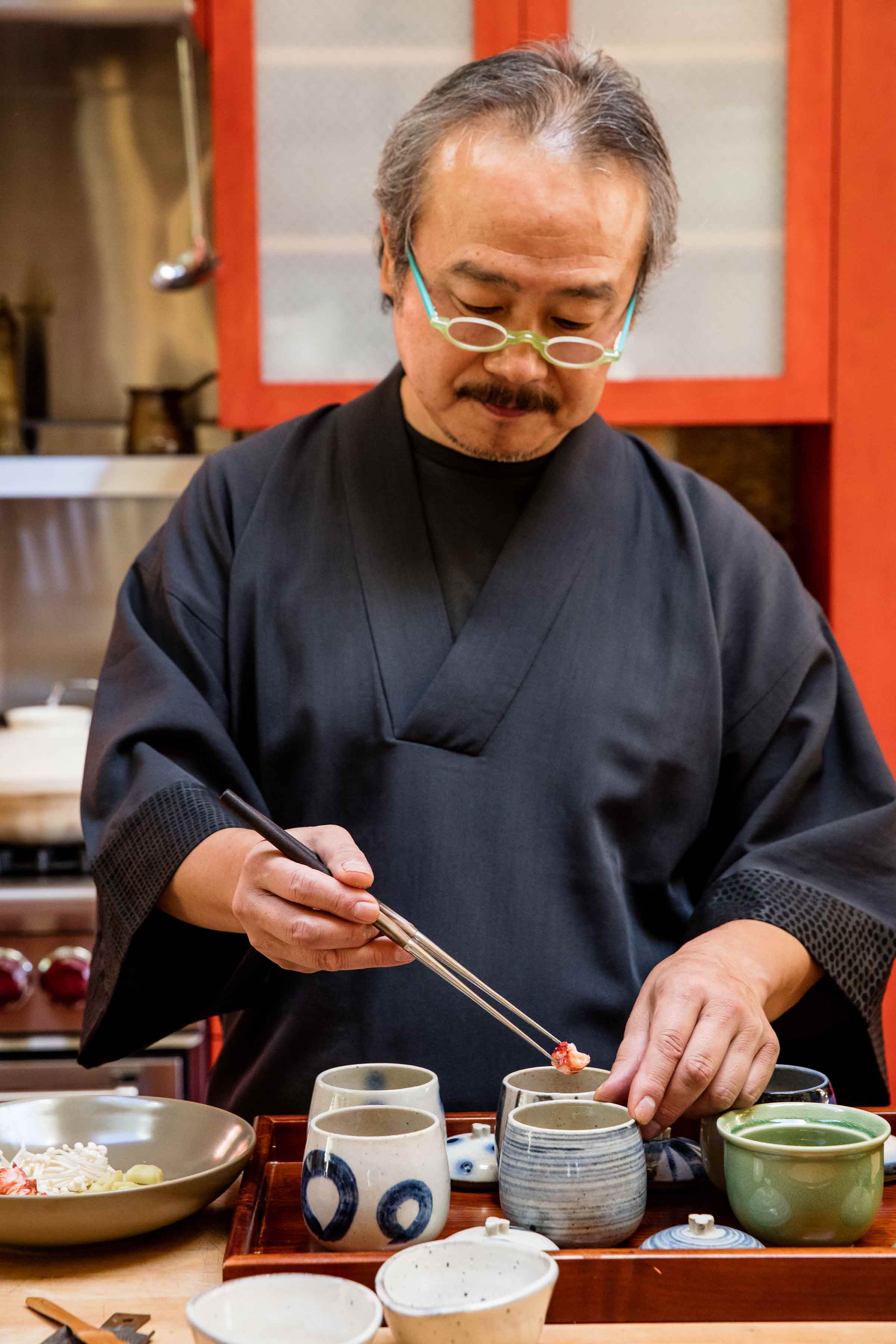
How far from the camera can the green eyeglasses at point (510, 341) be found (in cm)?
123

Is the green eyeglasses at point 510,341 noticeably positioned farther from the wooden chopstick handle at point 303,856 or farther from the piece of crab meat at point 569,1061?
the piece of crab meat at point 569,1061

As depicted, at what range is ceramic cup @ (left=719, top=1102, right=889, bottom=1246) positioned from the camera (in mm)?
810

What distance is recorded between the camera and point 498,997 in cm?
96

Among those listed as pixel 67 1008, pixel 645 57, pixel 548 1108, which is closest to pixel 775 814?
pixel 548 1108

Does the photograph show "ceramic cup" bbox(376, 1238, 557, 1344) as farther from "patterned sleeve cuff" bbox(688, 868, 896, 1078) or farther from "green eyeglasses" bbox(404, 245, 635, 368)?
"green eyeglasses" bbox(404, 245, 635, 368)

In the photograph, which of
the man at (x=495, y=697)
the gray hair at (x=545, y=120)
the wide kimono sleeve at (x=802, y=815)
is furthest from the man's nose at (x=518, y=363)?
the wide kimono sleeve at (x=802, y=815)

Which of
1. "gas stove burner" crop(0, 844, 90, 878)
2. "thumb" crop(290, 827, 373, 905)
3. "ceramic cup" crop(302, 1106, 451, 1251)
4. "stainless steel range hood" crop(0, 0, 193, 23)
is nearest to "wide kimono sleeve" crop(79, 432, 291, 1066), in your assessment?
"thumb" crop(290, 827, 373, 905)

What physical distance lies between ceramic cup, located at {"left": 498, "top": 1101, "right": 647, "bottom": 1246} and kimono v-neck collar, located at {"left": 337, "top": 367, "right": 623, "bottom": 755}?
0.50 metres

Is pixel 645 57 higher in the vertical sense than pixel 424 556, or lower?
higher

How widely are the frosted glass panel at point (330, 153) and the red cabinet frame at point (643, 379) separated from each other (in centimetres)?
2

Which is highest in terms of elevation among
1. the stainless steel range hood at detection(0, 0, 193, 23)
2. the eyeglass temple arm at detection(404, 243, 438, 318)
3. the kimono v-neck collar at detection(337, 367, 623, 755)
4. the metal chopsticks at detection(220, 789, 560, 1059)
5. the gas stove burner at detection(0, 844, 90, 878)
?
the stainless steel range hood at detection(0, 0, 193, 23)

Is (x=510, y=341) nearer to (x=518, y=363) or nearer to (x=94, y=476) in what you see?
(x=518, y=363)

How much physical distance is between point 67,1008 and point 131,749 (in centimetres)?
97

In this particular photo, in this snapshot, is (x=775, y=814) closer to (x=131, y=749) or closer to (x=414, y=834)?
(x=414, y=834)
